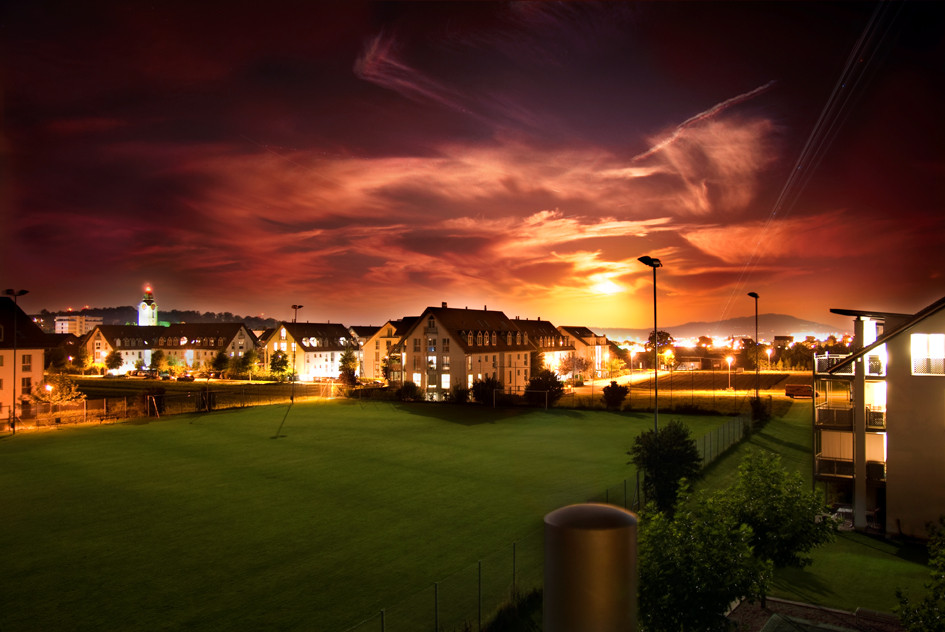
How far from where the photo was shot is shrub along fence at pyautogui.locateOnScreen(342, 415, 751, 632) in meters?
11.9

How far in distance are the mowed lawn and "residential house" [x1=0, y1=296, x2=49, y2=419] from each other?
13269mm

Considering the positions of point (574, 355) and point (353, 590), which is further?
point (574, 355)

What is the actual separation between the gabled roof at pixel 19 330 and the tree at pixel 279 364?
40.1 m

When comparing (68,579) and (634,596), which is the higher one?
(634,596)

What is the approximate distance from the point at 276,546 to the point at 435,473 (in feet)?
34.0

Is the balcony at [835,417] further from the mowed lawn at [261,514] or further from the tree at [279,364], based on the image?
the tree at [279,364]

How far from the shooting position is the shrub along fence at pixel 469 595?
1194 cm

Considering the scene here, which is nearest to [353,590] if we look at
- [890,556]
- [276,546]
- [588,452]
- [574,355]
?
[276,546]

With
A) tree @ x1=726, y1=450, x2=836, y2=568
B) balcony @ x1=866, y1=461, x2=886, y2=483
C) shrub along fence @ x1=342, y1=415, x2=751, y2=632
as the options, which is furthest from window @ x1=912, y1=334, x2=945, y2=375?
shrub along fence @ x1=342, y1=415, x2=751, y2=632

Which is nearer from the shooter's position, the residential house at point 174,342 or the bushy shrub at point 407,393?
the bushy shrub at point 407,393

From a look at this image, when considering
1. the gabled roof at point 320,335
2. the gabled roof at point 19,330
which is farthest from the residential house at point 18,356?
the gabled roof at point 320,335

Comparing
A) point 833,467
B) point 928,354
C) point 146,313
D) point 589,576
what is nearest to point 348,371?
point 833,467

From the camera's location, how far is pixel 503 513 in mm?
20094

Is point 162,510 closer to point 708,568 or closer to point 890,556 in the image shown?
point 708,568
